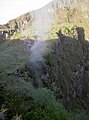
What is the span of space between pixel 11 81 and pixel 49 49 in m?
37.3

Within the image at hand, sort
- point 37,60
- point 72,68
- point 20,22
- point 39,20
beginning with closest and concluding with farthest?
point 37,60 < point 72,68 < point 20,22 < point 39,20

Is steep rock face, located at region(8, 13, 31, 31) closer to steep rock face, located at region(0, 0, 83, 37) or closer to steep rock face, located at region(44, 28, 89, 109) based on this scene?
steep rock face, located at region(0, 0, 83, 37)

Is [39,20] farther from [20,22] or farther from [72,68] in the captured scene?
[72,68]

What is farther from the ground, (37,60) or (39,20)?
(39,20)

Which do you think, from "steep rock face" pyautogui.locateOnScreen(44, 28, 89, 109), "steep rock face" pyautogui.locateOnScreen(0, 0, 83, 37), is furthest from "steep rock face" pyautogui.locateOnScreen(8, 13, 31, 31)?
"steep rock face" pyautogui.locateOnScreen(44, 28, 89, 109)

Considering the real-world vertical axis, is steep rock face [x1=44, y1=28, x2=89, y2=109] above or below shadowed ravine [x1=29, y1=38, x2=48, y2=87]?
below

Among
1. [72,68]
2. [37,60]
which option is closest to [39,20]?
[72,68]

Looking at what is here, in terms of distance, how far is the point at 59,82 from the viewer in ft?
203

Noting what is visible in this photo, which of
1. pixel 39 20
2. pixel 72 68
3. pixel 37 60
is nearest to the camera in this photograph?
pixel 37 60

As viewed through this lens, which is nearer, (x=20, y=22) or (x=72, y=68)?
(x=72, y=68)

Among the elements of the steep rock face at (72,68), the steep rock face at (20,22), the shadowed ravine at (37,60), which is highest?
the steep rock face at (20,22)

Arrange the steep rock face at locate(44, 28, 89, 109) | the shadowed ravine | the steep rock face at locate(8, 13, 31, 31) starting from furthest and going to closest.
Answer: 1. the steep rock face at locate(8, 13, 31, 31)
2. the steep rock face at locate(44, 28, 89, 109)
3. the shadowed ravine

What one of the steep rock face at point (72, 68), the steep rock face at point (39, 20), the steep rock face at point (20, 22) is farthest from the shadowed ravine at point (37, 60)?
the steep rock face at point (20, 22)

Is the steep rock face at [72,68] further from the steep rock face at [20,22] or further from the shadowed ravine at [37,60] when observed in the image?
the steep rock face at [20,22]
